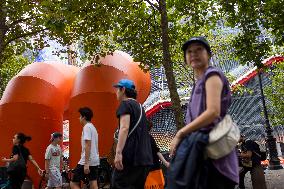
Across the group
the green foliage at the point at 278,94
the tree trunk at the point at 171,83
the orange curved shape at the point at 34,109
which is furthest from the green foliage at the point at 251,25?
the green foliage at the point at 278,94

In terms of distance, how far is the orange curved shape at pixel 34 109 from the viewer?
37.3 feet

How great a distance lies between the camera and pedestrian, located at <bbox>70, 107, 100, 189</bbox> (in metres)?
6.00

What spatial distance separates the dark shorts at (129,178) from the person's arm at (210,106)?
156 centimetres

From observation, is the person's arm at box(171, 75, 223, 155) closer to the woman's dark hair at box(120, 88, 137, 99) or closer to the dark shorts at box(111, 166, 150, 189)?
the dark shorts at box(111, 166, 150, 189)

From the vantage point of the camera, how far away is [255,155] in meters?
9.17

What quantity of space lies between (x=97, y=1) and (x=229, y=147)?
354 inches

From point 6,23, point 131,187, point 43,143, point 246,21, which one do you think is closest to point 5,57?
point 6,23

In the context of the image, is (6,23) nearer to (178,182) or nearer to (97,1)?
(97,1)

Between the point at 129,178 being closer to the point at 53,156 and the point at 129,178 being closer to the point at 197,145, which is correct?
the point at 197,145

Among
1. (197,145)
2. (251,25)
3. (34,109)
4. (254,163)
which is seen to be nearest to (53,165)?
(34,109)

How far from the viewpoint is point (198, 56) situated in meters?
2.98

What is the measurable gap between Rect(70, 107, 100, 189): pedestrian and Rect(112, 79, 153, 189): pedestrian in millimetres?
1826

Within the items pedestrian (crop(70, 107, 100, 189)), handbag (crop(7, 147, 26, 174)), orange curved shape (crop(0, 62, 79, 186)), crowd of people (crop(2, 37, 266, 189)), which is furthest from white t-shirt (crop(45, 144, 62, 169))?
crowd of people (crop(2, 37, 266, 189))

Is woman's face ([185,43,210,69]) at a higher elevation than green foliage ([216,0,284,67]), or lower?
lower
